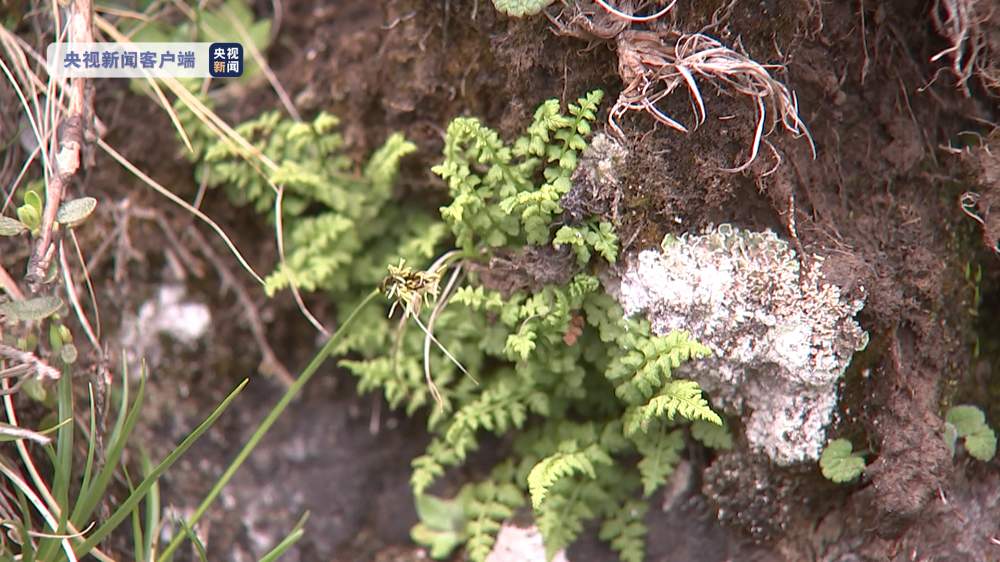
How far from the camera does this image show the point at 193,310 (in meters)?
3.13

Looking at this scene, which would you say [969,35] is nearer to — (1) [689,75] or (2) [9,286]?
(1) [689,75]

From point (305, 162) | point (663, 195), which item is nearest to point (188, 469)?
point (305, 162)

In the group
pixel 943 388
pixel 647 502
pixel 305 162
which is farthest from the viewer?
pixel 305 162

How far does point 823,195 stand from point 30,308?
236 centimetres

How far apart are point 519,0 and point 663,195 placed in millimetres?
710

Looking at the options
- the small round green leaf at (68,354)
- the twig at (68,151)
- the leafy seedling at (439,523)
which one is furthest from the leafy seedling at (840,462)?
the twig at (68,151)

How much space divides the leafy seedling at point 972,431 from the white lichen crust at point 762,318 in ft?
1.46

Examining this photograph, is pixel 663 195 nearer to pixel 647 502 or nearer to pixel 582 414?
pixel 582 414

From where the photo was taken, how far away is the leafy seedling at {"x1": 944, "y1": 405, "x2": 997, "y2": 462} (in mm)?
2570

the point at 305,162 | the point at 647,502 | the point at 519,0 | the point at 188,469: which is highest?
the point at 519,0

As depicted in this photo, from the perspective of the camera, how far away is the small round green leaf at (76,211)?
2.45m

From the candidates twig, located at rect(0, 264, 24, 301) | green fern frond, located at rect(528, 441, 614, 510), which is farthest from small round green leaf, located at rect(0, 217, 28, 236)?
green fern frond, located at rect(528, 441, 614, 510)

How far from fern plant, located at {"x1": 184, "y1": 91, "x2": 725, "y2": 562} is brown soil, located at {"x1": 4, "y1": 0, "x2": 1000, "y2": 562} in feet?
0.43

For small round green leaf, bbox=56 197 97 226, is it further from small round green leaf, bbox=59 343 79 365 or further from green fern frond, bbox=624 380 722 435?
green fern frond, bbox=624 380 722 435
